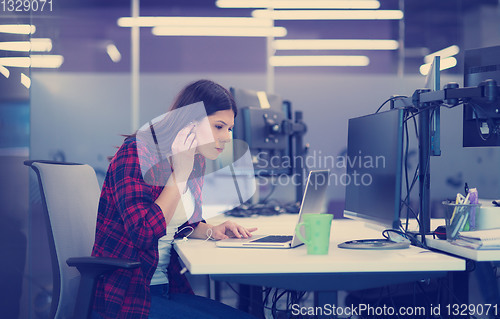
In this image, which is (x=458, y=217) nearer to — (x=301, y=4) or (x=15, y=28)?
(x=15, y=28)

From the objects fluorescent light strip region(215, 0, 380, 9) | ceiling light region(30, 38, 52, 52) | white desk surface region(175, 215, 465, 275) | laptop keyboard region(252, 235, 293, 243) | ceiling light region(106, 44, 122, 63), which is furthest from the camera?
fluorescent light strip region(215, 0, 380, 9)

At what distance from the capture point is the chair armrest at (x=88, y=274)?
4.59 ft

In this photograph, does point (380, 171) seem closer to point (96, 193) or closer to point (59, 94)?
point (96, 193)

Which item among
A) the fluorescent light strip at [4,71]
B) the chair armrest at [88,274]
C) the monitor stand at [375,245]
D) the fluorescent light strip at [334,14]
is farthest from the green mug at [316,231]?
the fluorescent light strip at [334,14]

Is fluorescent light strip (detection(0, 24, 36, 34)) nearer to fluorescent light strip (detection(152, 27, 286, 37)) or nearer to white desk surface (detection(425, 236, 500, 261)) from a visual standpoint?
fluorescent light strip (detection(152, 27, 286, 37))

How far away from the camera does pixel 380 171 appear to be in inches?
57.5

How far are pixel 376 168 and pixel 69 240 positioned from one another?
0.99 metres

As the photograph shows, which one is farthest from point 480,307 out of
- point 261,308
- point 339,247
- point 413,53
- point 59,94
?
point 59,94

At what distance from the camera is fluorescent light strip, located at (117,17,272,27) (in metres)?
4.22

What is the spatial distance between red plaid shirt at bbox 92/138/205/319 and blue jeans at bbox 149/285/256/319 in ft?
0.14

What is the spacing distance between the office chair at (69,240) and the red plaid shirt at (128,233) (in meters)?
0.07

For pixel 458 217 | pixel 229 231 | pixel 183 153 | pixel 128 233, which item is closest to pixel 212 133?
pixel 183 153

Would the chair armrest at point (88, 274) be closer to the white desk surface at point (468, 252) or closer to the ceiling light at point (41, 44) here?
the white desk surface at point (468, 252)

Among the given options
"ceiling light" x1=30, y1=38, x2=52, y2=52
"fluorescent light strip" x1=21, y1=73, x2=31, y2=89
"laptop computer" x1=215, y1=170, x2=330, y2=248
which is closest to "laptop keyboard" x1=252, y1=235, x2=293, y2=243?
"laptop computer" x1=215, y1=170, x2=330, y2=248
